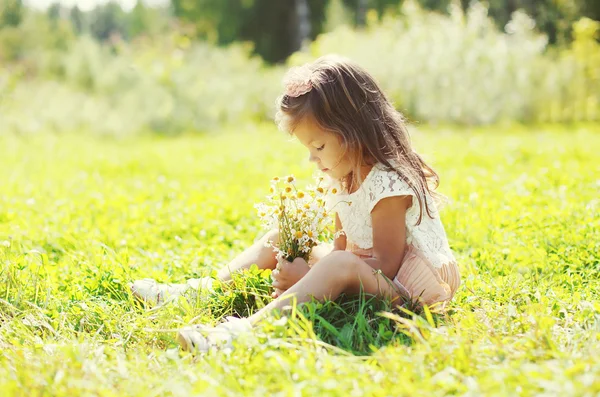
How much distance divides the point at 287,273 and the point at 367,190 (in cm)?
50

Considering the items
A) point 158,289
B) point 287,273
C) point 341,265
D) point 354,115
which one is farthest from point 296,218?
point 158,289

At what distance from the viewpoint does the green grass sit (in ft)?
6.93

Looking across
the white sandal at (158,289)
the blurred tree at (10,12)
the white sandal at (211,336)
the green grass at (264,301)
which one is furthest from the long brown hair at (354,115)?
the blurred tree at (10,12)

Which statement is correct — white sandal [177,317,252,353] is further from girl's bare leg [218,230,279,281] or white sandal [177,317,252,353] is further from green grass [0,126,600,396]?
girl's bare leg [218,230,279,281]

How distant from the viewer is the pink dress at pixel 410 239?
9.32 ft

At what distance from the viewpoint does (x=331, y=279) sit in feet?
8.80

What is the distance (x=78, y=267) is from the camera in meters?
3.63

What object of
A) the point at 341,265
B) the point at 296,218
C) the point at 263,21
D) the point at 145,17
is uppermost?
the point at 145,17

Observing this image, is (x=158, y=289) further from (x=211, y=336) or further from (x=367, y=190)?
(x=367, y=190)

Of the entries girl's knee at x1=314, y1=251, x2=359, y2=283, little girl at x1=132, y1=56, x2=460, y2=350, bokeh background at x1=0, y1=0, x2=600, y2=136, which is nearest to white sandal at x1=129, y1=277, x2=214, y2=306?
little girl at x1=132, y1=56, x2=460, y2=350

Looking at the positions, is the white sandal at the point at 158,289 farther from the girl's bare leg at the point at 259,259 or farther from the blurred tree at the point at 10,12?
the blurred tree at the point at 10,12

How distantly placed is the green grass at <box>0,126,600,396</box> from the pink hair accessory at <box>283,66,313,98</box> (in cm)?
83

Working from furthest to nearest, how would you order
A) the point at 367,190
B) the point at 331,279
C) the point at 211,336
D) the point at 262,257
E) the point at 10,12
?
1. the point at 10,12
2. the point at 262,257
3. the point at 367,190
4. the point at 331,279
5. the point at 211,336

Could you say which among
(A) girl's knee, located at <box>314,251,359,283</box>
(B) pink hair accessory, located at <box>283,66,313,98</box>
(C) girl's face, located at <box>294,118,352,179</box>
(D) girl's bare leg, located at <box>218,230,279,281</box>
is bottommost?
(D) girl's bare leg, located at <box>218,230,279,281</box>
